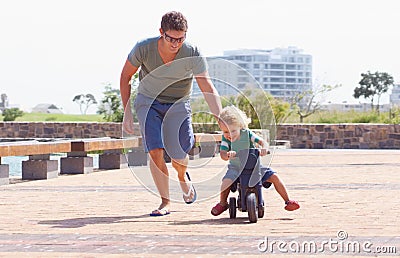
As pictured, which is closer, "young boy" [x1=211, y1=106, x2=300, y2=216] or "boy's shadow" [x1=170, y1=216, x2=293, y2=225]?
"boy's shadow" [x1=170, y1=216, x2=293, y2=225]

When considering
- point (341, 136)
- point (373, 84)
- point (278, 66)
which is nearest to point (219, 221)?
point (341, 136)

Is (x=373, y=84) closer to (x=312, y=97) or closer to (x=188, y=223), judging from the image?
(x=312, y=97)

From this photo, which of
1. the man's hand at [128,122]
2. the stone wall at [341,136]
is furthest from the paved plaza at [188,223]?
the stone wall at [341,136]

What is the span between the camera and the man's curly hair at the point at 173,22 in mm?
7328

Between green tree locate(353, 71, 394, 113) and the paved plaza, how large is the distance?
5803 cm

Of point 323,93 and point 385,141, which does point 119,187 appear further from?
point 323,93

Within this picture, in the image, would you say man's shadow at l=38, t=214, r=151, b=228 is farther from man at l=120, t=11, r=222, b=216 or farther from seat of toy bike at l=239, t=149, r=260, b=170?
seat of toy bike at l=239, t=149, r=260, b=170

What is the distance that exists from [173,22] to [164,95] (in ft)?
2.35

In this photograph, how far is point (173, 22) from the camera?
7.32m

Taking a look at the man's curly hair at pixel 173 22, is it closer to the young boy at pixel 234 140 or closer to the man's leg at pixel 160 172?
the young boy at pixel 234 140

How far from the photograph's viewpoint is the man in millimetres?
7570

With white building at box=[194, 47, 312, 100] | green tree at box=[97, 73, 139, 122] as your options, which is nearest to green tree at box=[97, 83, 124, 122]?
green tree at box=[97, 73, 139, 122]

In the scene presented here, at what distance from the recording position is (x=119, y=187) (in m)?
10.9

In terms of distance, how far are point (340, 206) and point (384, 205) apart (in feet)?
1.32
